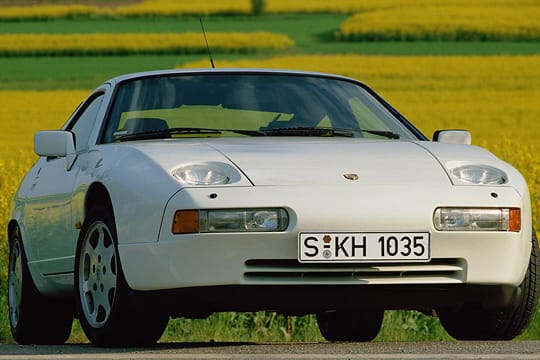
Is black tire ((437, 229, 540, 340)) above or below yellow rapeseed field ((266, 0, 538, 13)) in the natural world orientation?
above

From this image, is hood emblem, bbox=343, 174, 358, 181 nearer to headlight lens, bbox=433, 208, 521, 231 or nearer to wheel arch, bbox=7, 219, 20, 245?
headlight lens, bbox=433, 208, 521, 231

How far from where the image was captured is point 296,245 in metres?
6.04

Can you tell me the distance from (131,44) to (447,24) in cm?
944

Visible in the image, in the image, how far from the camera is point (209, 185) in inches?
241

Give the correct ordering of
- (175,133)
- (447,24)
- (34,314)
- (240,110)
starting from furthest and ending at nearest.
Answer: (447,24), (34,314), (240,110), (175,133)

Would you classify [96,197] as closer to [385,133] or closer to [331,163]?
[331,163]

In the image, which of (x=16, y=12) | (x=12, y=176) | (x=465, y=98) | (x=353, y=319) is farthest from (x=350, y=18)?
(x=353, y=319)

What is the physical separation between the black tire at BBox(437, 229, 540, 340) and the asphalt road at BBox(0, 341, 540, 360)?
0.10m

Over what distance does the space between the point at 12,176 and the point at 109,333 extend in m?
8.66

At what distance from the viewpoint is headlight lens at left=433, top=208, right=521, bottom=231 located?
6.17m

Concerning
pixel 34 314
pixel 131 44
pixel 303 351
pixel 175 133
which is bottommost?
pixel 131 44

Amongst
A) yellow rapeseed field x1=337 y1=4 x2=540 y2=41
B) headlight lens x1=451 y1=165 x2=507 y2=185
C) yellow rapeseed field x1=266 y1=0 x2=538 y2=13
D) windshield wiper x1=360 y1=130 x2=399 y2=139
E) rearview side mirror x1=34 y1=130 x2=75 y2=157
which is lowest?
yellow rapeseed field x1=266 y1=0 x2=538 y2=13

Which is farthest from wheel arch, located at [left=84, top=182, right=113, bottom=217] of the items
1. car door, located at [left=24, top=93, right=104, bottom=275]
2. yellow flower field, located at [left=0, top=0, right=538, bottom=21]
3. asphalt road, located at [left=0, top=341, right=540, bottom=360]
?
yellow flower field, located at [left=0, top=0, right=538, bottom=21]

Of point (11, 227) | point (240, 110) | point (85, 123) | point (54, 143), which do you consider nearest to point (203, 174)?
point (240, 110)
